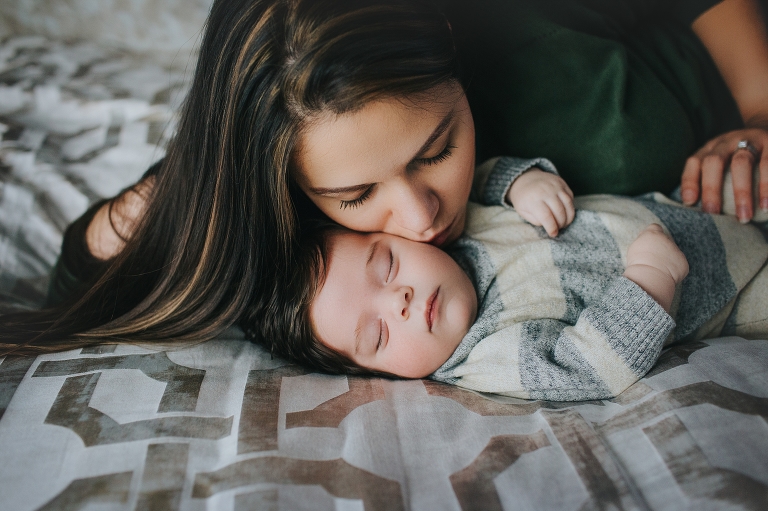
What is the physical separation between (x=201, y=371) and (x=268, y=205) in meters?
0.27

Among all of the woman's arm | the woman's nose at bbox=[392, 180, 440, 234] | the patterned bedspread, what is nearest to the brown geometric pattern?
the patterned bedspread

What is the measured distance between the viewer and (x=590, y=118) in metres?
1.01

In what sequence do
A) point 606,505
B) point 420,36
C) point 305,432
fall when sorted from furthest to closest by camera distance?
point 420,36 → point 305,432 → point 606,505

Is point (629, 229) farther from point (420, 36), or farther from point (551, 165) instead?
point (420, 36)

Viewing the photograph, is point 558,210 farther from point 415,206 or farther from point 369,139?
point 369,139

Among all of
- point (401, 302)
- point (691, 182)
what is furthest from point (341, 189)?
point (691, 182)

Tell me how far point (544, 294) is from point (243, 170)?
0.52 meters

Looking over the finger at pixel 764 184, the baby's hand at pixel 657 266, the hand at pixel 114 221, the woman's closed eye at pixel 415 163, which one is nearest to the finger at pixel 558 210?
the baby's hand at pixel 657 266

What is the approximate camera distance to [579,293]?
880mm

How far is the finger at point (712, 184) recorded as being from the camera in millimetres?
966

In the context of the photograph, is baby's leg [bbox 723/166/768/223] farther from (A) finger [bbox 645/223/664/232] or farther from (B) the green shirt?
(A) finger [bbox 645/223/664/232]

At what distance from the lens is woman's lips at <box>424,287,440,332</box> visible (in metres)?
0.84

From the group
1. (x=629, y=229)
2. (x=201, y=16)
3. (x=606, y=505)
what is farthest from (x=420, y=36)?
(x=201, y=16)

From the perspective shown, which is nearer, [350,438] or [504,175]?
[350,438]
